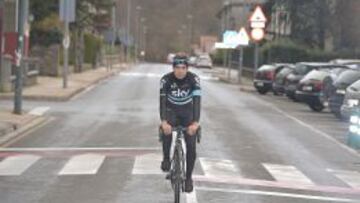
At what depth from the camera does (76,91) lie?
36344mm

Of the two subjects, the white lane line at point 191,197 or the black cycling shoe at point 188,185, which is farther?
the white lane line at point 191,197

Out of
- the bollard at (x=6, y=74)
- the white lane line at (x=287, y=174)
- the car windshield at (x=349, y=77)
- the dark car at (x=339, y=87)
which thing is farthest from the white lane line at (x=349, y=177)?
the bollard at (x=6, y=74)

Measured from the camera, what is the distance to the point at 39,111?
85.0 ft

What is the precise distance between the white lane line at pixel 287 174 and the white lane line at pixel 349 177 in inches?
22.3

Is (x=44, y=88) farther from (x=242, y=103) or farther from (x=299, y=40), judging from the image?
(x=299, y=40)

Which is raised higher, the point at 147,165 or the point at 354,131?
the point at 354,131

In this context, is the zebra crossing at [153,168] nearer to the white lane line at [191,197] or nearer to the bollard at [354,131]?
the white lane line at [191,197]

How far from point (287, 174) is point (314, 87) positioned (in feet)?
56.2

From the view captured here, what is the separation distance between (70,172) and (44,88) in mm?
23079

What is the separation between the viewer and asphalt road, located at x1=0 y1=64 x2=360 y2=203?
1159 centimetres

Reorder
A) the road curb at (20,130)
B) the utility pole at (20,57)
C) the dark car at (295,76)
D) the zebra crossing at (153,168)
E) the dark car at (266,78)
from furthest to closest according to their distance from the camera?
the dark car at (266,78) → the dark car at (295,76) → the utility pole at (20,57) → the road curb at (20,130) → the zebra crossing at (153,168)

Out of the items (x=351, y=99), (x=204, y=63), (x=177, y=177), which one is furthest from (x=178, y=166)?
(x=204, y=63)

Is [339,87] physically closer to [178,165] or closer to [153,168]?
[153,168]

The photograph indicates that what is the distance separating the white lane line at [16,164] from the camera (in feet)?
44.4
